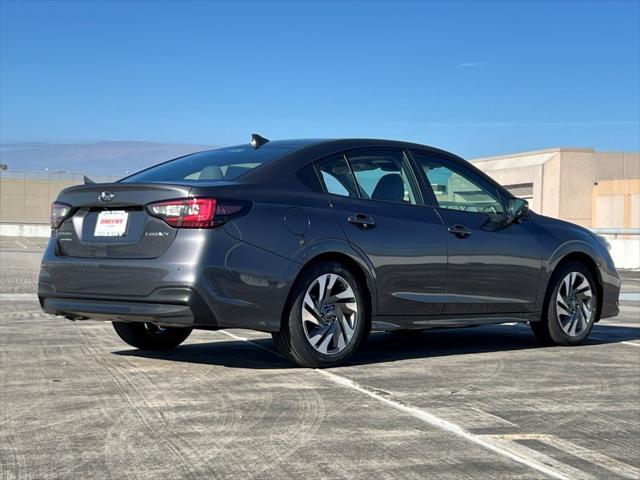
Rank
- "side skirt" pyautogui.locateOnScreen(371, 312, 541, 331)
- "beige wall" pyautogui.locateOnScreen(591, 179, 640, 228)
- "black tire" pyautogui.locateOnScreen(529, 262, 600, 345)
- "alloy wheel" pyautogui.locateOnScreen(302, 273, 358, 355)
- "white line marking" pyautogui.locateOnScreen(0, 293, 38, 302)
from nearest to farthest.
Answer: "alloy wheel" pyautogui.locateOnScreen(302, 273, 358, 355) → "side skirt" pyautogui.locateOnScreen(371, 312, 541, 331) → "black tire" pyautogui.locateOnScreen(529, 262, 600, 345) → "white line marking" pyautogui.locateOnScreen(0, 293, 38, 302) → "beige wall" pyautogui.locateOnScreen(591, 179, 640, 228)

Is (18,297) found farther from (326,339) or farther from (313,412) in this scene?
(313,412)

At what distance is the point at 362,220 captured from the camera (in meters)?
6.80

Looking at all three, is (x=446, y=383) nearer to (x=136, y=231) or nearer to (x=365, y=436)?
(x=365, y=436)

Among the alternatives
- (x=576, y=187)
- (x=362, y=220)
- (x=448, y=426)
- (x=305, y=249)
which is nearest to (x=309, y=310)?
(x=305, y=249)

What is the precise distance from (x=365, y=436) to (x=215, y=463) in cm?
84

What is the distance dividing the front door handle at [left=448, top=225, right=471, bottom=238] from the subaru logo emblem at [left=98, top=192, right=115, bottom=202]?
2.56 m

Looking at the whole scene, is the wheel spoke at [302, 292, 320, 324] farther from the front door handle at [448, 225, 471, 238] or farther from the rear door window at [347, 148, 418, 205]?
the front door handle at [448, 225, 471, 238]

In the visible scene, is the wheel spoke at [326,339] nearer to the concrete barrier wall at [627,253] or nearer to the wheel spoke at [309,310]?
the wheel spoke at [309,310]

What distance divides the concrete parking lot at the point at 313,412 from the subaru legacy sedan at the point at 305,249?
37cm

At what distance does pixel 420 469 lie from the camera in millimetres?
4062

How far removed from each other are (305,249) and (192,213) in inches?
31.5

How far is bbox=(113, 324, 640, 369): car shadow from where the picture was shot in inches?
277

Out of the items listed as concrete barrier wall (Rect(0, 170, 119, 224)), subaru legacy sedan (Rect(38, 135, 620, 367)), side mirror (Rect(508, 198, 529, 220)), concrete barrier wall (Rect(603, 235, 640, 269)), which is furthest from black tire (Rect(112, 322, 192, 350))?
concrete barrier wall (Rect(0, 170, 119, 224))

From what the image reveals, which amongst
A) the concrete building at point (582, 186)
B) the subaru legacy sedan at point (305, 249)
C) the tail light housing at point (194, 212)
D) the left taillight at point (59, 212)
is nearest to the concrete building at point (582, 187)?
the concrete building at point (582, 186)
